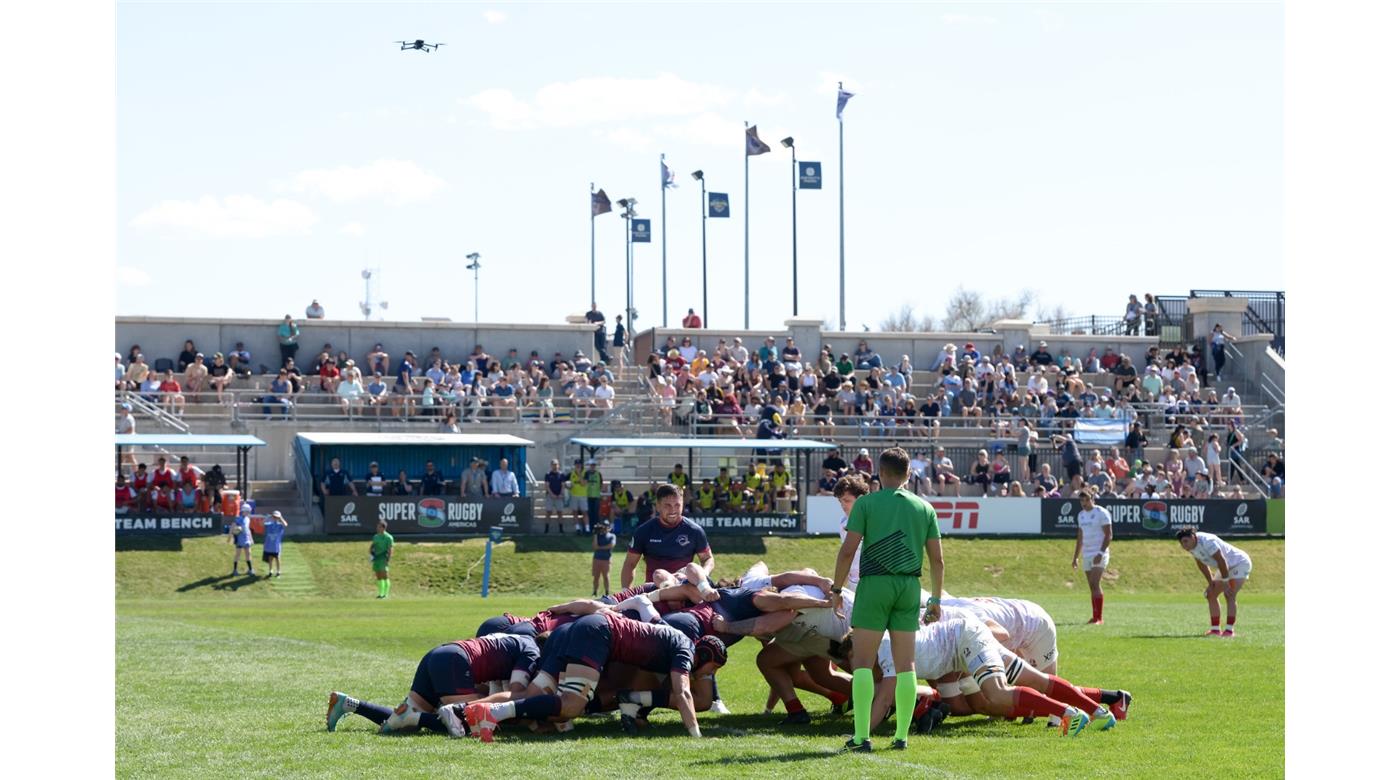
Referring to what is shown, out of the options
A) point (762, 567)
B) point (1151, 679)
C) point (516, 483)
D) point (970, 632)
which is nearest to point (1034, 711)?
point (970, 632)

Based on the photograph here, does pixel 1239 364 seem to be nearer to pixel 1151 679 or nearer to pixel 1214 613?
pixel 1214 613

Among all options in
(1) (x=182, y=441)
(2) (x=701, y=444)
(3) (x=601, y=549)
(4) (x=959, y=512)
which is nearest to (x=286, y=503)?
(1) (x=182, y=441)

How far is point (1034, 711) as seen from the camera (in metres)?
11.7

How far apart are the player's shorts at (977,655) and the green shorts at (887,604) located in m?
0.94

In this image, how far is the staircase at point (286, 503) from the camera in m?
37.6

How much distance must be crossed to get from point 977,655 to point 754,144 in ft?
167

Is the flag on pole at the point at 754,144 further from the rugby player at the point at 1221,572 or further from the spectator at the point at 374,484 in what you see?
the rugby player at the point at 1221,572

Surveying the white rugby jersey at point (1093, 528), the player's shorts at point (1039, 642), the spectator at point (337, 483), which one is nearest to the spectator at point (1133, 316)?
the spectator at point (337, 483)

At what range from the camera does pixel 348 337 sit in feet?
153

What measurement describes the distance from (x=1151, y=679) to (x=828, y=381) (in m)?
30.3

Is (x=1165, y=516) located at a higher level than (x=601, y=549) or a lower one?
lower

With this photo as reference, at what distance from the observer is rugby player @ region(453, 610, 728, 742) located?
11109 mm

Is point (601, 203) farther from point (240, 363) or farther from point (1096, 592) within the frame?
point (1096, 592)

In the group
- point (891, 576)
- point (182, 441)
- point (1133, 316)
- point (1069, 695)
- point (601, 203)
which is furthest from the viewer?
point (601, 203)
